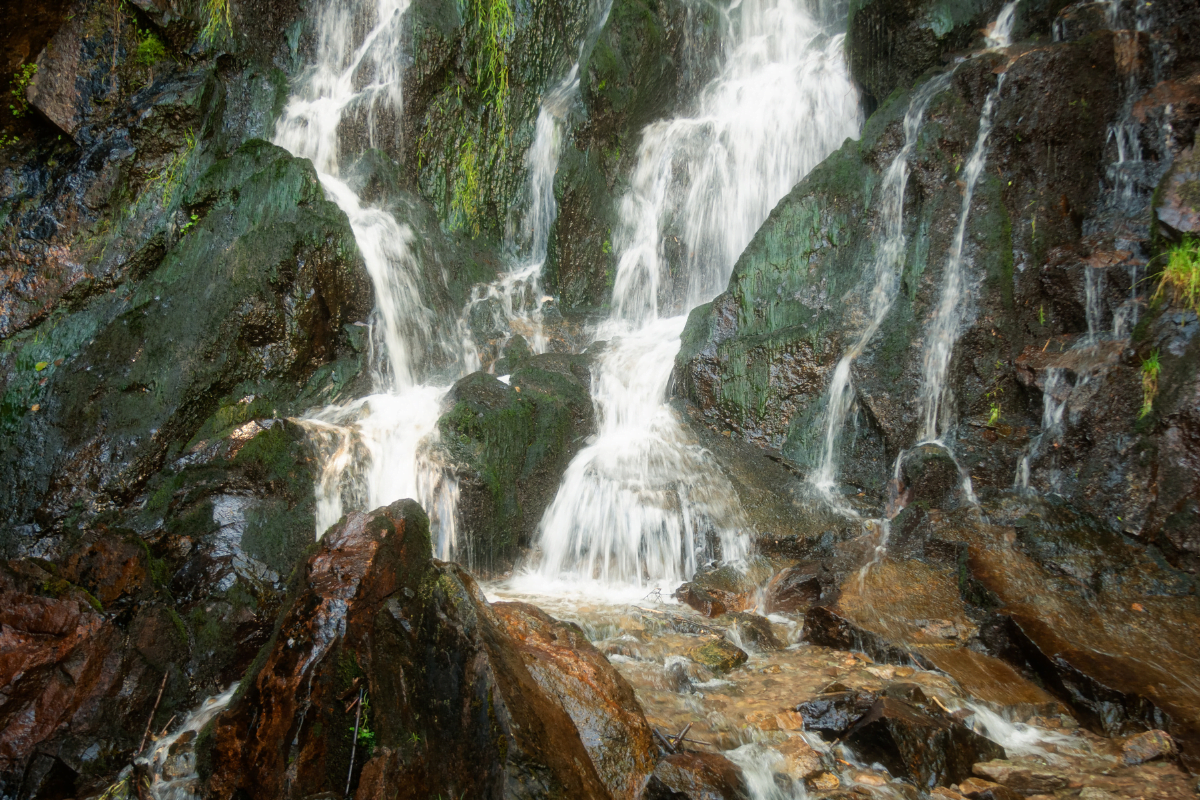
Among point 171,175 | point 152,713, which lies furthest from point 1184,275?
point 171,175

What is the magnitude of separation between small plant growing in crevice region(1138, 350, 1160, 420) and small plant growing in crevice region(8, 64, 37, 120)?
41.4 feet

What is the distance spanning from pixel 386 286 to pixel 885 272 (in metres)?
6.31

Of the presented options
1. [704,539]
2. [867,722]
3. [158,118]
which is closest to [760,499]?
[704,539]

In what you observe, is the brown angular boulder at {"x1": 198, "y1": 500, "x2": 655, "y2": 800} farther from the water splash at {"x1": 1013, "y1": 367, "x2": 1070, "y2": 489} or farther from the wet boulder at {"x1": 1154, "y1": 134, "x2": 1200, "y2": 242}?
the wet boulder at {"x1": 1154, "y1": 134, "x2": 1200, "y2": 242}

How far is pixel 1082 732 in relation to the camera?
3914 mm

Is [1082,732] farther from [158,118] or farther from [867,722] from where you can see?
[158,118]

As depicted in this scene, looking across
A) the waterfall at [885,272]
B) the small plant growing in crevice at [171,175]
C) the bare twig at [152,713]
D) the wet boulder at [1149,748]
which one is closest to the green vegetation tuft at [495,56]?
the small plant growing in crevice at [171,175]

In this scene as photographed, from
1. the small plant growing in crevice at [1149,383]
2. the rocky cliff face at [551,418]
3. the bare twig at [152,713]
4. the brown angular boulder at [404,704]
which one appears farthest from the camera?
the small plant growing in crevice at [1149,383]

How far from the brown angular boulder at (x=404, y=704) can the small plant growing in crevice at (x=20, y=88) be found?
9.01 m

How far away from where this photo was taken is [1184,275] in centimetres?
557

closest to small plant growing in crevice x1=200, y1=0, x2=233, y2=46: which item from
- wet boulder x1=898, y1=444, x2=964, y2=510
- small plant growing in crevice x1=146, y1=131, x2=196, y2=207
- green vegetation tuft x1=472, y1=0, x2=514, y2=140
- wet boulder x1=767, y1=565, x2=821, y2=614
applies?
small plant growing in crevice x1=146, y1=131, x2=196, y2=207

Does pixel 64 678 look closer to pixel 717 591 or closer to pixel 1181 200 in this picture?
pixel 717 591

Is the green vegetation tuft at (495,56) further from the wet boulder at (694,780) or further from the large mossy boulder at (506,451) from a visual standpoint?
the wet boulder at (694,780)

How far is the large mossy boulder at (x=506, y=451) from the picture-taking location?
23.7 ft
